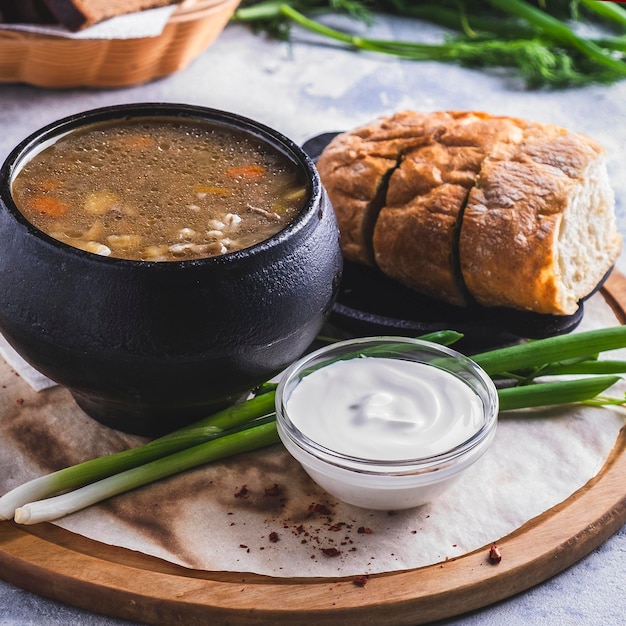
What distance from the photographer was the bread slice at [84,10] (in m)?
3.77

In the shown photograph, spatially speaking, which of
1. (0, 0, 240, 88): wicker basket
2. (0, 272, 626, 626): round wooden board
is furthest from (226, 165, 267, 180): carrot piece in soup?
(0, 0, 240, 88): wicker basket

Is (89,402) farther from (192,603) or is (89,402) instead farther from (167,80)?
(167,80)

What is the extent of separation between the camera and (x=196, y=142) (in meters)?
2.43

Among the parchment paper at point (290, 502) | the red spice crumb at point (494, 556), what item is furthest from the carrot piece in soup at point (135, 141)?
A: the red spice crumb at point (494, 556)

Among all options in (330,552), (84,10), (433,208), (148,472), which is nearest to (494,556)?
(330,552)

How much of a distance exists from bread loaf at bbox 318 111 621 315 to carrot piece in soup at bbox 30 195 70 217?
99 centimetres

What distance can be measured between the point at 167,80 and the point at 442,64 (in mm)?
1391

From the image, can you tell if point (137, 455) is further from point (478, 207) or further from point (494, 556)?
point (478, 207)

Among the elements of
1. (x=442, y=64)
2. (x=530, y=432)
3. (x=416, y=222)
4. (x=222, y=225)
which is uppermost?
(x=222, y=225)

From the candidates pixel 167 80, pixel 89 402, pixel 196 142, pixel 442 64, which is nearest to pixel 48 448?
pixel 89 402

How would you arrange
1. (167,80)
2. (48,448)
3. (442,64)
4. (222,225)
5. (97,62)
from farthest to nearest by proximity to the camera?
(442,64) → (167,80) → (97,62) → (48,448) → (222,225)

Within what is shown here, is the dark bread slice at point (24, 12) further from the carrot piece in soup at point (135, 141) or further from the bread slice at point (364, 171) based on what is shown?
the carrot piece in soup at point (135, 141)

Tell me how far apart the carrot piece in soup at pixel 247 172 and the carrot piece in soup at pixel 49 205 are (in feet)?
1.31

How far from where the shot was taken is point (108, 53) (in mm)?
4113
